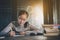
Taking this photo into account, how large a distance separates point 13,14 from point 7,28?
0.50ft

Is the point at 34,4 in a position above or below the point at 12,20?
above

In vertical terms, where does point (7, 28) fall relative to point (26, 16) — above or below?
below

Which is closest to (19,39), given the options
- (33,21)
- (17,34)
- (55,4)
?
(17,34)

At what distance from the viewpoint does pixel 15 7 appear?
172cm

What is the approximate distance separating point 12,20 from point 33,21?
0.69 feet

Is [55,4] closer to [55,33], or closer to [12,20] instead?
[55,33]

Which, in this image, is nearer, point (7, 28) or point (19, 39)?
point (19, 39)

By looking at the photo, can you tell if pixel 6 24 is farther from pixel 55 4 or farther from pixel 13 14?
pixel 55 4

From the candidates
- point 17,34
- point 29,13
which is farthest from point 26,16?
point 17,34

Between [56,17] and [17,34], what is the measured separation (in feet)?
1.41

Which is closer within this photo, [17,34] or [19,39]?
[19,39]

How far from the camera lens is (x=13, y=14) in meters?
1.72

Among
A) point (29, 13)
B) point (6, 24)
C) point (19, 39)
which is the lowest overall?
point (19, 39)

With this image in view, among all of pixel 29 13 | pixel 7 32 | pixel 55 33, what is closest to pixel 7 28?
pixel 7 32
